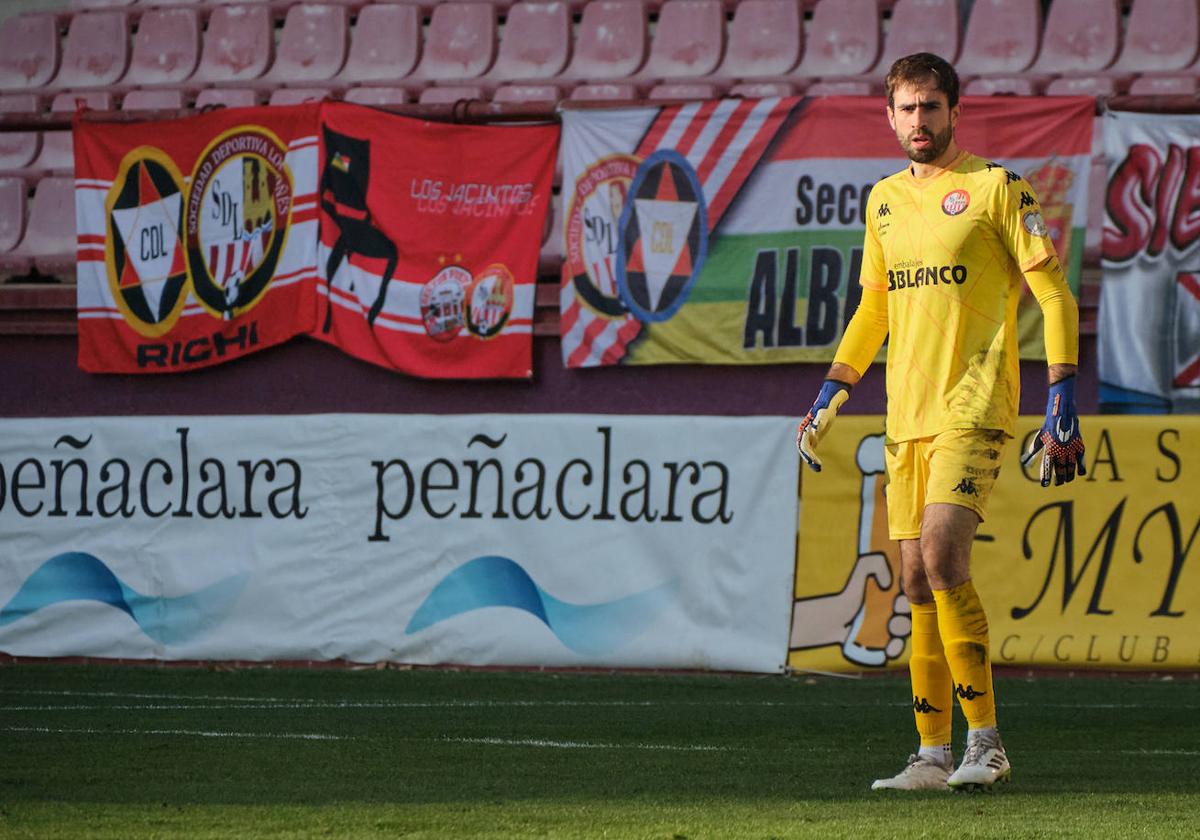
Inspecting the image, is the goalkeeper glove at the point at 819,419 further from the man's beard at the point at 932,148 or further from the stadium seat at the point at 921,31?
the stadium seat at the point at 921,31

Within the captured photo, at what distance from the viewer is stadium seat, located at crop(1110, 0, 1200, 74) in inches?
453

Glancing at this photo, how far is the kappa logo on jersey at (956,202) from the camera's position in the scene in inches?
176

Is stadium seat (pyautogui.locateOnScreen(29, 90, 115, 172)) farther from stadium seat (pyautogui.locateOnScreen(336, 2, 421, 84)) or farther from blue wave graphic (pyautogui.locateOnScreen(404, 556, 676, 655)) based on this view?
blue wave graphic (pyautogui.locateOnScreen(404, 556, 676, 655))

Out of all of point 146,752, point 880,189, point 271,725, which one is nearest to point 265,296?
point 271,725

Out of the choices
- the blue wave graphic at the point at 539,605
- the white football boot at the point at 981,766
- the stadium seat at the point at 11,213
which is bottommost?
the blue wave graphic at the point at 539,605

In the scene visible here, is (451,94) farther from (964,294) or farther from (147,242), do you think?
(964,294)

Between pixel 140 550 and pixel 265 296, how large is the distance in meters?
2.10

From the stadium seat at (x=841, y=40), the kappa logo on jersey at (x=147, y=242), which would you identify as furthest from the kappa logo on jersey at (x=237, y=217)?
the stadium seat at (x=841, y=40)

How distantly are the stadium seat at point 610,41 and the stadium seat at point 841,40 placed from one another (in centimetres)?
119

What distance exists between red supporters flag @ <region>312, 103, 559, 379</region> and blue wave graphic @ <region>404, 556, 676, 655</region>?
70.5 inches

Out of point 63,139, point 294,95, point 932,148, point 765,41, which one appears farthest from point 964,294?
point 63,139

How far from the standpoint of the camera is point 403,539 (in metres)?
9.09

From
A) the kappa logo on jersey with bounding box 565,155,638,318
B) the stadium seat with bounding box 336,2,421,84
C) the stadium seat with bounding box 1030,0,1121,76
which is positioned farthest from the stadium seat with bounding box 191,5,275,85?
the stadium seat with bounding box 1030,0,1121,76

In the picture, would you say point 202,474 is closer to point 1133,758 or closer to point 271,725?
point 271,725
